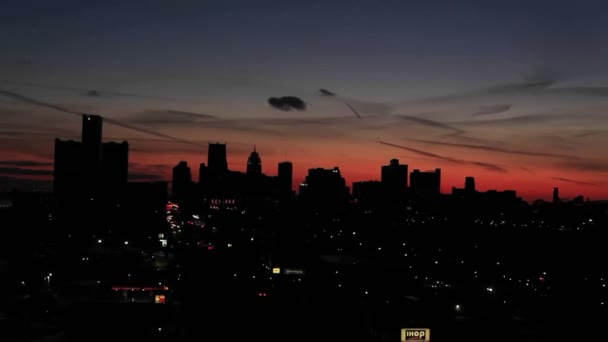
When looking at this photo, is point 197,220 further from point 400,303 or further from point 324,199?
point 400,303

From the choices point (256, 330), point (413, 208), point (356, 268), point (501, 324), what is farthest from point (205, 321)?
point (413, 208)

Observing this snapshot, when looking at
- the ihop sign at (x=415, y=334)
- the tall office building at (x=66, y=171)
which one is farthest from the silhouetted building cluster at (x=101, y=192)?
the ihop sign at (x=415, y=334)

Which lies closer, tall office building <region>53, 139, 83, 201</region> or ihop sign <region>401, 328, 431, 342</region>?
ihop sign <region>401, 328, 431, 342</region>

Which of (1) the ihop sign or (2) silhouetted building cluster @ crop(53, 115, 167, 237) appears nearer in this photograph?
(1) the ihop sign

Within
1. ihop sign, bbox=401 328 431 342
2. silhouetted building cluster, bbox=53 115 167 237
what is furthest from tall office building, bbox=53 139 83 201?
ihop sign, bbox=401 328 431 342

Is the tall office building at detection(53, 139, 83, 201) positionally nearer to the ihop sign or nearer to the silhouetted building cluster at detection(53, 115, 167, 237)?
the silhouetted building cluster at detection(53, 115, 167, 237)

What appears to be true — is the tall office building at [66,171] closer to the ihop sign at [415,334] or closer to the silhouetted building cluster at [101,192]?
the silhouetted building cluster at [101,192]

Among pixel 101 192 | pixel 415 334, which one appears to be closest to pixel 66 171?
pixel 101 192

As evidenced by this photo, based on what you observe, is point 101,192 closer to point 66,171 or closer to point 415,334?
point 66,171
